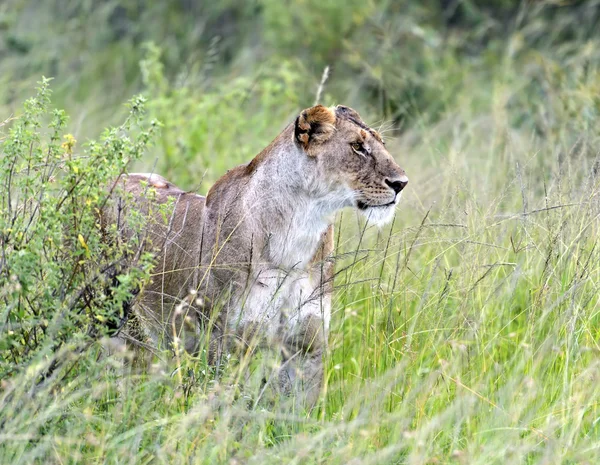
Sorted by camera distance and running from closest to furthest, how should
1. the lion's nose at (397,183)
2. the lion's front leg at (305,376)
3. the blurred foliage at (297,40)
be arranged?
1. the lion's front leg at (305,376)
2. the lion's nose at (397,183)
3. the blurred foliage at (297,40)

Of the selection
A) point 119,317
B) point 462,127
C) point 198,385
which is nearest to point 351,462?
point 198,385

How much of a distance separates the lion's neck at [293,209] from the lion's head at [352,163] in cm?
4

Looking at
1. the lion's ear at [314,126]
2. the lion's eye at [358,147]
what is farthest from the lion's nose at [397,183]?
the lion's ear at [314,126]

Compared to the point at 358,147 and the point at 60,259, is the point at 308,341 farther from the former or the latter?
the point at 60,259

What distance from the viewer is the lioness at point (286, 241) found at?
167 inches

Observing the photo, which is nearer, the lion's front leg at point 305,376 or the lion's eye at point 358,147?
the lion's front leg at point 305,376

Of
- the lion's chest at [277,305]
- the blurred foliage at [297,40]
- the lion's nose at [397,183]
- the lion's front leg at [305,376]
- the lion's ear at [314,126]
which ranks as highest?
the blurred foliage at [297,40]

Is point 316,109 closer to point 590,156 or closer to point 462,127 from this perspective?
point 590,156

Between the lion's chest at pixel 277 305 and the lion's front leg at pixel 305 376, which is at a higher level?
the lion's chest at pixel 277 305

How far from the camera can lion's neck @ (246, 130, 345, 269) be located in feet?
14.4

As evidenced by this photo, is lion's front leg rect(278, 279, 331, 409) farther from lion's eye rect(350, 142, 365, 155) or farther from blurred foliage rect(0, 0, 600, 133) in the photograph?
blurred foliage rect(0, 0, 600, 133)

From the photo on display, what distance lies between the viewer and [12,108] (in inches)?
298

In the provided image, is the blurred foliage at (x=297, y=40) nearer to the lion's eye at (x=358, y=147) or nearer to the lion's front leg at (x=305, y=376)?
the lion's eye at (x=358, y=147)

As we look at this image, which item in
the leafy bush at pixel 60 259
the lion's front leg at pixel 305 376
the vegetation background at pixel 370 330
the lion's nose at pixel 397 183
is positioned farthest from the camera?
the lion's nose at pixel 397 183
